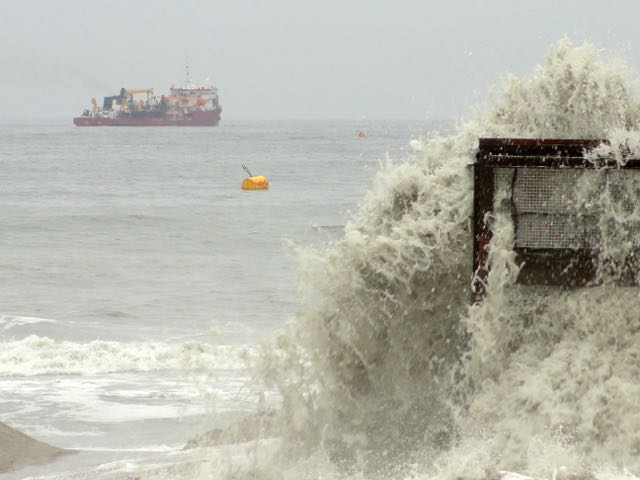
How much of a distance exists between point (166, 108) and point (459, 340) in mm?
139578

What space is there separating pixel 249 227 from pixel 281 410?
2216 cm

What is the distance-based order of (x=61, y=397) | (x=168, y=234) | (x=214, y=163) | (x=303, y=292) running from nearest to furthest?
1. (x=303, y=292)
2. (x=61, y=397)
3. (x=168, y=234)
4. (x=214, y=163)

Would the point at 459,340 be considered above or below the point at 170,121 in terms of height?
above

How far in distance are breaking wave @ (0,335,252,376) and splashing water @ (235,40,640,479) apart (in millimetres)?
5833

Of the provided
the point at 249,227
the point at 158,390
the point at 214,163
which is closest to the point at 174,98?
the point at 214,163

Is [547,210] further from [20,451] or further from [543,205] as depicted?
[20,451]

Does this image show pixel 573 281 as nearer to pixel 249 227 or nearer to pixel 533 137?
pixel 533 137

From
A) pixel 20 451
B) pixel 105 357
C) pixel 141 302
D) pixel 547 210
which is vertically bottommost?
pixel 141 302

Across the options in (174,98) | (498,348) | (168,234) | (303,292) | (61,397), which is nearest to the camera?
(498,348)

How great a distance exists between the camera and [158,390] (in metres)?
10.8

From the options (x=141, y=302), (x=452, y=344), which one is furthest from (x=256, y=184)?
(x=452, y=344)

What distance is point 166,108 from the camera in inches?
5610

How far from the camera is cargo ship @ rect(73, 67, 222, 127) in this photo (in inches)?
5502

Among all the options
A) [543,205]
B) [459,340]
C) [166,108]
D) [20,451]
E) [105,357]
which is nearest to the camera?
[543,205]
